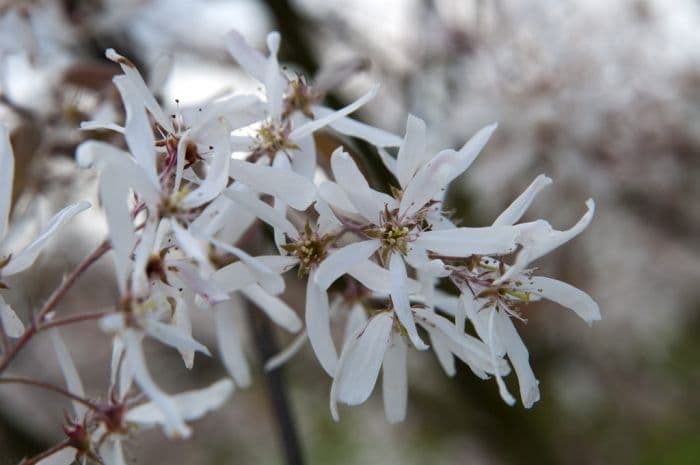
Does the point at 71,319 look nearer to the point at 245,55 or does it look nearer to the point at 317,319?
the point at 317,319

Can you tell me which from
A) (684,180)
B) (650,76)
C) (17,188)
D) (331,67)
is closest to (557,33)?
(650,76)

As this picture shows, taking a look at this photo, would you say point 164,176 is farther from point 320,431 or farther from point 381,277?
point 320,431

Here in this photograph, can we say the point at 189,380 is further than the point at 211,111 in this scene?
Yes

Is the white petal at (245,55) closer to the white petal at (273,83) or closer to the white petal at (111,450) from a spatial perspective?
the white petal at (273,83)

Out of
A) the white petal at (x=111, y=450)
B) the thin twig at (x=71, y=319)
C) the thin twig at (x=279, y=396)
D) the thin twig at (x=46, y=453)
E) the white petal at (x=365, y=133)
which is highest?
the white petal at (x=365, y=133)

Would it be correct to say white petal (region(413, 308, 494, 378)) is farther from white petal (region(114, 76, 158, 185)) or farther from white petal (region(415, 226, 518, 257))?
white petal (region(114, 76, 158, 185))

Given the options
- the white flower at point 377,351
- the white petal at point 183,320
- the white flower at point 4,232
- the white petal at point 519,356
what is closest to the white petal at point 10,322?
the white flower at point 4,232
